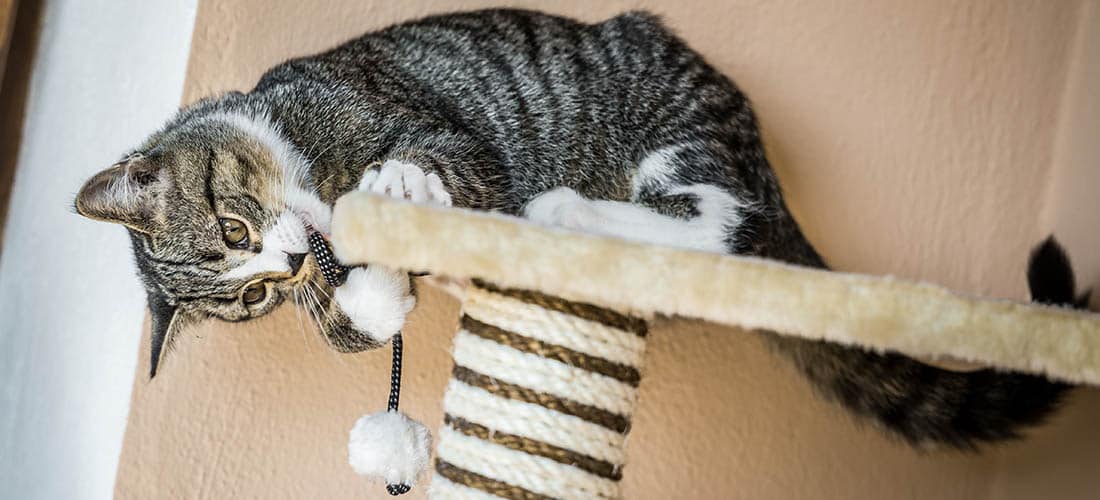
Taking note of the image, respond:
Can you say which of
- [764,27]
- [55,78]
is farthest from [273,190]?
[764,27]

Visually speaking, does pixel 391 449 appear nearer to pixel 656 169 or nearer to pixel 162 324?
pixel 162 324

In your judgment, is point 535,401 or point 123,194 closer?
point 535,401

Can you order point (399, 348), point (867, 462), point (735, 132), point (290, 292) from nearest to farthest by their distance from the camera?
point (399, 348), point (290, 292), point (735, 132), point (867, 462)

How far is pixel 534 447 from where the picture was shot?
731mm

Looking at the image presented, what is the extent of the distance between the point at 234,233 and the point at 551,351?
1.39 ft

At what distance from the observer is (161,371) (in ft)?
3.63

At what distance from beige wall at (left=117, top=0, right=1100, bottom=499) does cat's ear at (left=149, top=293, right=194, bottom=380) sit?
0.41ft

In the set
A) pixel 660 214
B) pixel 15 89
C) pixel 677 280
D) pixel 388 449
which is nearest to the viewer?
pixel 677 280

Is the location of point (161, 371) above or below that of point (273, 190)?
below

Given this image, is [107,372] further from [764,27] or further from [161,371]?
[764,27]

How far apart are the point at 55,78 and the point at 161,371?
1.47 feet

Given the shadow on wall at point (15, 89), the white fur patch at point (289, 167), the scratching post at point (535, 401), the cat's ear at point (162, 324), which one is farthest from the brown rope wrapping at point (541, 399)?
the shadow on wall at point (15, 89)

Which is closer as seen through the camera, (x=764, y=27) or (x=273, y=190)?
(x=273, y=190)

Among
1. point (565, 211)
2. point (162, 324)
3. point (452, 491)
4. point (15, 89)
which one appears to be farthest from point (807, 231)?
point (15, 89)
